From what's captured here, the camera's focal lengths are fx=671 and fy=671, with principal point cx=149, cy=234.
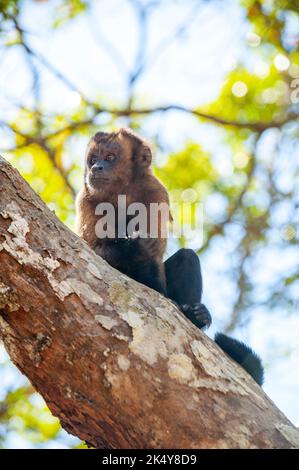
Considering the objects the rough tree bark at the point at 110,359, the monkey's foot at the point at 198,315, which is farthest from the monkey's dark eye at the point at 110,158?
the rough tree bark at the point at 110,359

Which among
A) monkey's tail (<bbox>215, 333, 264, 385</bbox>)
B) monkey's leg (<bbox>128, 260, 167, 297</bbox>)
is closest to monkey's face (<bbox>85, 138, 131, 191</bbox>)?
monkey's leg (<bbox>128, 260, 167, 297</bbox>)

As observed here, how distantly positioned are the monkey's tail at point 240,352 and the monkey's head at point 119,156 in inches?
98.3

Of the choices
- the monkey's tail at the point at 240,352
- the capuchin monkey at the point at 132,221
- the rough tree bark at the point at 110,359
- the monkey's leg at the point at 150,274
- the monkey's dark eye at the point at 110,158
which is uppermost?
the monkey's dark eye at the point at 110,158

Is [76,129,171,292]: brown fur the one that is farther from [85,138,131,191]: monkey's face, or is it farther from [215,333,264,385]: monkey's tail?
[215,333,264,385]: monkey's tail

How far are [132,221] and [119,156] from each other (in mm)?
967

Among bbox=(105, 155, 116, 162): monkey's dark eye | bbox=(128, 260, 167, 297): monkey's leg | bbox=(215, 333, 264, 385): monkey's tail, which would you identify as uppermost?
bbox=(105, 155, 116, 162): monkey's dark eye

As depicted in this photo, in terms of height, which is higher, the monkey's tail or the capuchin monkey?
the capuchin monkey

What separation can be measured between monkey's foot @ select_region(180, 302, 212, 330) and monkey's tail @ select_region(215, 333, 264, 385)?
1.60 feet

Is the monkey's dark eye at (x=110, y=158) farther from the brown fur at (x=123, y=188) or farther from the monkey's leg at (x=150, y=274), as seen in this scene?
the monkey's leg at (x=150, y=274)

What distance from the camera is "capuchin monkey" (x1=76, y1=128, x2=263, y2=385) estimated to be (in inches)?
273

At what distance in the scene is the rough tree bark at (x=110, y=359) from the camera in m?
4.09
